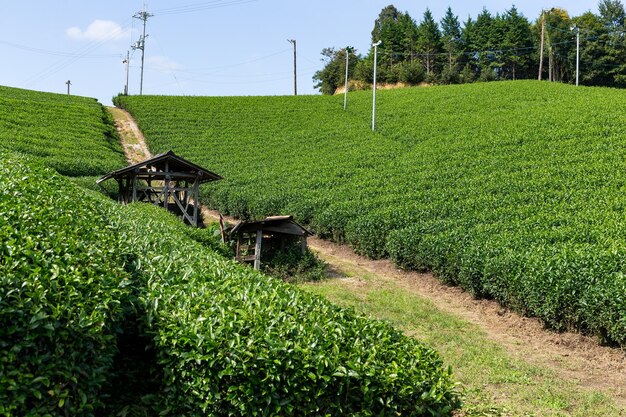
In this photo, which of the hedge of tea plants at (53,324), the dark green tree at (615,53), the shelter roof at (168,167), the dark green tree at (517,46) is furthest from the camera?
the dark green tree at (517,46)

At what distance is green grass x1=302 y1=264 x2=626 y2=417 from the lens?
8.38 m

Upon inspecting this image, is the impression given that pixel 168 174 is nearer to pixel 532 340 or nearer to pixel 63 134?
pixel 532 340

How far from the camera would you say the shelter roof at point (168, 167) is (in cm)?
2209

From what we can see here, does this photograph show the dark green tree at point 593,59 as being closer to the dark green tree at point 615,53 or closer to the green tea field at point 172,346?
the dark green tree at point 615,53

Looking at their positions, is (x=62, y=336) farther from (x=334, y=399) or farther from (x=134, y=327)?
(x=334, y=399)

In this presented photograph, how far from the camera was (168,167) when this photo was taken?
23219 mm

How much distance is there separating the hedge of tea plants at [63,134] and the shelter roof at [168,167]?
24.6 ft

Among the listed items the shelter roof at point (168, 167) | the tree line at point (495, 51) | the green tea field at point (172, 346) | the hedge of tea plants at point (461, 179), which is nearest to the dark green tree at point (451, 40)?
the tree line at point (495, 51)

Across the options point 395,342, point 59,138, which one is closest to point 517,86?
point 59,138

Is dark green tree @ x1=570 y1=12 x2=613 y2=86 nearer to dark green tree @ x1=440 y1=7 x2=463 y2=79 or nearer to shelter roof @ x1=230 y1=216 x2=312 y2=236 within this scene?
dark green tree @ x1=440 y1=7 x2=463 y2=79

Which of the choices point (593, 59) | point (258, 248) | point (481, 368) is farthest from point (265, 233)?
point (593, 59)

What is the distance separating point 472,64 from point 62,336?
83011mm

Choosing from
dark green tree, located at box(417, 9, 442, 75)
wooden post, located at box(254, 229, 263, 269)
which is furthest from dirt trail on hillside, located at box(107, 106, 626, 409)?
dark green tree, located at box(417, 9, 442, 75)

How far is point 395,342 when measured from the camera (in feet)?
20.7
